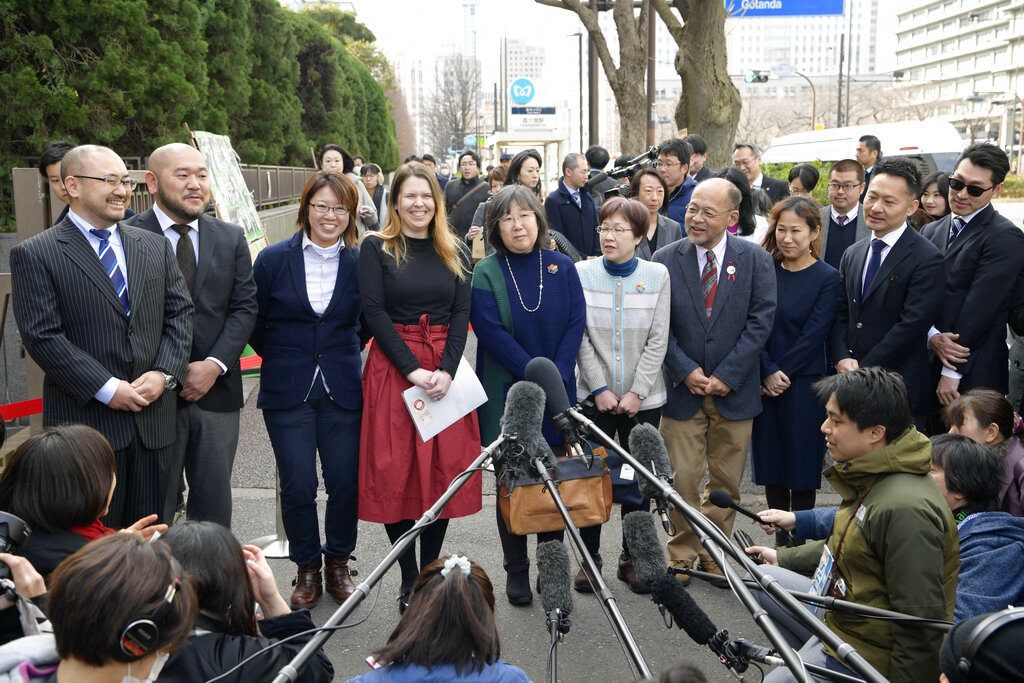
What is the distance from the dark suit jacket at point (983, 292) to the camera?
5336 mm

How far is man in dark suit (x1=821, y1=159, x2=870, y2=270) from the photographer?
270 inches

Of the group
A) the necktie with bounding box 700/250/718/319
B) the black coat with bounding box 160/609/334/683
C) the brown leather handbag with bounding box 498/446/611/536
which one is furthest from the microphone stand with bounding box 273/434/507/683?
the necktie with bounding box 700/250/718/319

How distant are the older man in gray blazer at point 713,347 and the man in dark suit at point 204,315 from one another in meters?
2.45

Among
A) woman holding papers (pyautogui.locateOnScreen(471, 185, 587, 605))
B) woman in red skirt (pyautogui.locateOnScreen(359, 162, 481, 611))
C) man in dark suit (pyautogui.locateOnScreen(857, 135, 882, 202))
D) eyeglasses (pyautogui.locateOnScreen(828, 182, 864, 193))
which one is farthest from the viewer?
man in dark suit (pyautogui.locateOnScreen(857, 135, 882, 202))

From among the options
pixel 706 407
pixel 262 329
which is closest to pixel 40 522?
pixel 262 329

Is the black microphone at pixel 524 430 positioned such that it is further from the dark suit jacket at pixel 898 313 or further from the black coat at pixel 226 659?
the dark suit jacket at pixel 898 313

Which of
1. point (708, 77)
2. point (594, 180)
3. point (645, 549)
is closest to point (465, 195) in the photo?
point (594, 180)

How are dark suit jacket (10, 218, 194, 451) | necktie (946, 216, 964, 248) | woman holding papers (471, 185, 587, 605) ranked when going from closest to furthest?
dark suit jacket (10, 218, 194, 451) → woman holding papers (471, 185, 587, 605) → necktie (946, 216, 964, 248)

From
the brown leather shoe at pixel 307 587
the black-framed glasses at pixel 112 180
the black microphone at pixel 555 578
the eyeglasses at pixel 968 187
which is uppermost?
the black-framed glasses at pixel 112 180

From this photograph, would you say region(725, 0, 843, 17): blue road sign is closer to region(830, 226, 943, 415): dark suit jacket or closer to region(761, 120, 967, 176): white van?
region(761, 120, 967, 176): white van

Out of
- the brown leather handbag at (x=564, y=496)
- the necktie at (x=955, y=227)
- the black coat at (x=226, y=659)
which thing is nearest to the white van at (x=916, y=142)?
the necktie at (x=955, y=227)

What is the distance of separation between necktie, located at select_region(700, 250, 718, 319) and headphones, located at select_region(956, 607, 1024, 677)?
3370mm

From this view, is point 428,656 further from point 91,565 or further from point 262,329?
point 262,329

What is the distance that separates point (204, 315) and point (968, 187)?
4.38 metres
